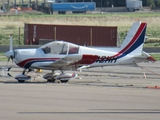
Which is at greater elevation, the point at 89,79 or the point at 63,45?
the point at 63,45

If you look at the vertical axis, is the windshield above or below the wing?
above

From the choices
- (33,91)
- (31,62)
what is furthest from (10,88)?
(31,62)

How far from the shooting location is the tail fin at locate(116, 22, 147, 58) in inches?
788

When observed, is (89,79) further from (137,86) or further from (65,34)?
(65,34)

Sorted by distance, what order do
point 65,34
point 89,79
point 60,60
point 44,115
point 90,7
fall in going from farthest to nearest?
point 90,7 → point 65,34 → point 89,79 → point 60,60 → point 44,115

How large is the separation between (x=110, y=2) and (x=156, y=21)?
69.7 metres

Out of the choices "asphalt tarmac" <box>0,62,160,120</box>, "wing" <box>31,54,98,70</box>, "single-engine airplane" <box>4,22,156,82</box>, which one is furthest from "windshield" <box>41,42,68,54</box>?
"asphalt tarmac" <box>0,62,160,120</box>

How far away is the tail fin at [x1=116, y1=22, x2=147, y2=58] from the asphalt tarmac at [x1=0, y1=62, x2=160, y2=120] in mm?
1142

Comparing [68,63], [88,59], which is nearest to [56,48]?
[68,63]

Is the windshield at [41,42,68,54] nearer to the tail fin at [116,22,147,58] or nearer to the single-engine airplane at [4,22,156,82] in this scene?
the single-engine airplane at [4,22,156,82]

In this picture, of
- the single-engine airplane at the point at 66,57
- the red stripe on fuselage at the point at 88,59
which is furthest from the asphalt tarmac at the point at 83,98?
the red stripe on fuselage at the point at 88,59

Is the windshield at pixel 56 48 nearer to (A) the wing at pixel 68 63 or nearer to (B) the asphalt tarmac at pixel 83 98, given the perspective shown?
(A) the wing at pixel 68 63

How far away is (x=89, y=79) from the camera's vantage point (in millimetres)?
20562

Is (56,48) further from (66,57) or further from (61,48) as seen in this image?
(66,57)
